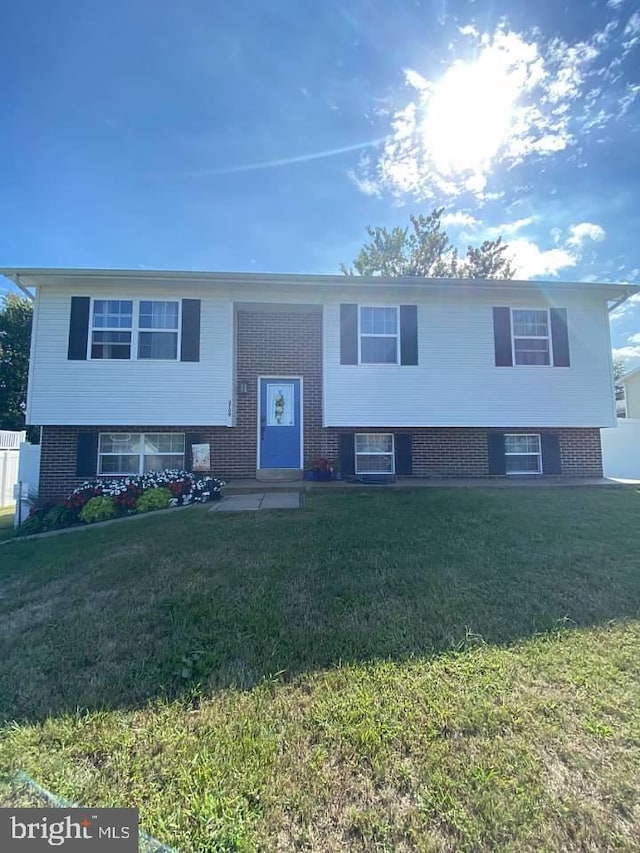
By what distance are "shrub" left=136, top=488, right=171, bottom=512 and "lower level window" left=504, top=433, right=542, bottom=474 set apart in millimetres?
7992

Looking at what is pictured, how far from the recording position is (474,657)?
8.82 ft

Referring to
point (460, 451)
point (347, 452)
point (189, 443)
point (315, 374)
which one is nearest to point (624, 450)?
point (460, 451)

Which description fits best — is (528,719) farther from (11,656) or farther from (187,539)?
(187,539)

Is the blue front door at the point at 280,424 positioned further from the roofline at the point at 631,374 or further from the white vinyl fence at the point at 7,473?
the roofline at the point at 631,374

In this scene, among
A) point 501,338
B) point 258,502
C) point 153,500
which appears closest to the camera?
point 258,502

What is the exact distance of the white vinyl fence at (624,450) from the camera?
1383 centimetres

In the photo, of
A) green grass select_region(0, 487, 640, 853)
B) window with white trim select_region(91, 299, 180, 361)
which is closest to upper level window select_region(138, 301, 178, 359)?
window with white trim select_region(91, 299, 180, 361)

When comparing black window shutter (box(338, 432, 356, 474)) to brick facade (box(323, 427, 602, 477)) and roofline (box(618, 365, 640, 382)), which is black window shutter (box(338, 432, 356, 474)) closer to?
brick facade (box(323, 427, 602, 477))

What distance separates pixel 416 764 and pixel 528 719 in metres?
0.69

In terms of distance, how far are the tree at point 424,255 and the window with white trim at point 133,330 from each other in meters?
15.1

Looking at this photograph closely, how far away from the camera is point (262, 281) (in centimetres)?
928

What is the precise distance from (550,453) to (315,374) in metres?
6.16

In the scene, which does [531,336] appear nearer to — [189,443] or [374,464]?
[374,464]

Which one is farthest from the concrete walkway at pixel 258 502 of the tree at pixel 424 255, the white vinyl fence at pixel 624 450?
the tree at pixel 424 255
